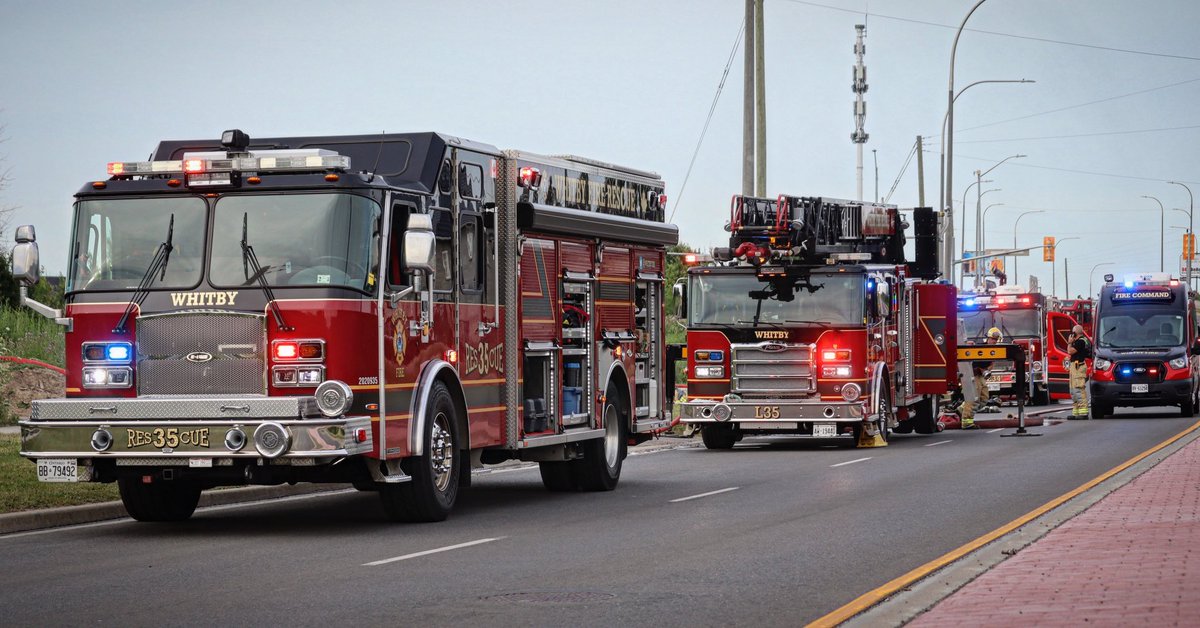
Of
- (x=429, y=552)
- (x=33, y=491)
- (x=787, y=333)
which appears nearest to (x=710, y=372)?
(x=787, y=333)

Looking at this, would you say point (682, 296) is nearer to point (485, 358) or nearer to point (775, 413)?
point (775, 413)

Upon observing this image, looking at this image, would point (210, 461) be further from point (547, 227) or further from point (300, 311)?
point (547, 227)

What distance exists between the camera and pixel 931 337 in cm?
3075

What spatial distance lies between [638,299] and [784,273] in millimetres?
7029

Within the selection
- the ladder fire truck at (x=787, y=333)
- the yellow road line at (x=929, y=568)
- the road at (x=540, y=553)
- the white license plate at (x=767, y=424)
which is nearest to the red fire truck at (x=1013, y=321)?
the ladder fire truck at (x=787, y=333)

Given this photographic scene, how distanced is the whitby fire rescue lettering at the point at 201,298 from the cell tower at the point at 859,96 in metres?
68.6

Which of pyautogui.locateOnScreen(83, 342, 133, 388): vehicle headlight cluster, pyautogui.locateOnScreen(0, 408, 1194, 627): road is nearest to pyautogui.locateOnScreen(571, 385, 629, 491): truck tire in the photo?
pyautogui.locateOnScreen(0, 408, 1194, 627): road

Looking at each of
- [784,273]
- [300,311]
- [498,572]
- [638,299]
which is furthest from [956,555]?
[784,273]

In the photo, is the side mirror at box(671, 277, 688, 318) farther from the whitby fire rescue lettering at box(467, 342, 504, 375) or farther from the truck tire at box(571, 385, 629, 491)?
the whitby fire rescue lettering at box(467, 342, 504, 375)

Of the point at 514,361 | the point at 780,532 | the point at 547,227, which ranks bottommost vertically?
the point at 780,532

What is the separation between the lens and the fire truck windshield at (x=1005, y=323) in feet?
147

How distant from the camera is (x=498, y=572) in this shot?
11.3 m

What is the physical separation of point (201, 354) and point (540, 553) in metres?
3.22

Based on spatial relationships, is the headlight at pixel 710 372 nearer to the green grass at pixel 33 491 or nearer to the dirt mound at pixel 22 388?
the dirt mound at pixel 22 388
